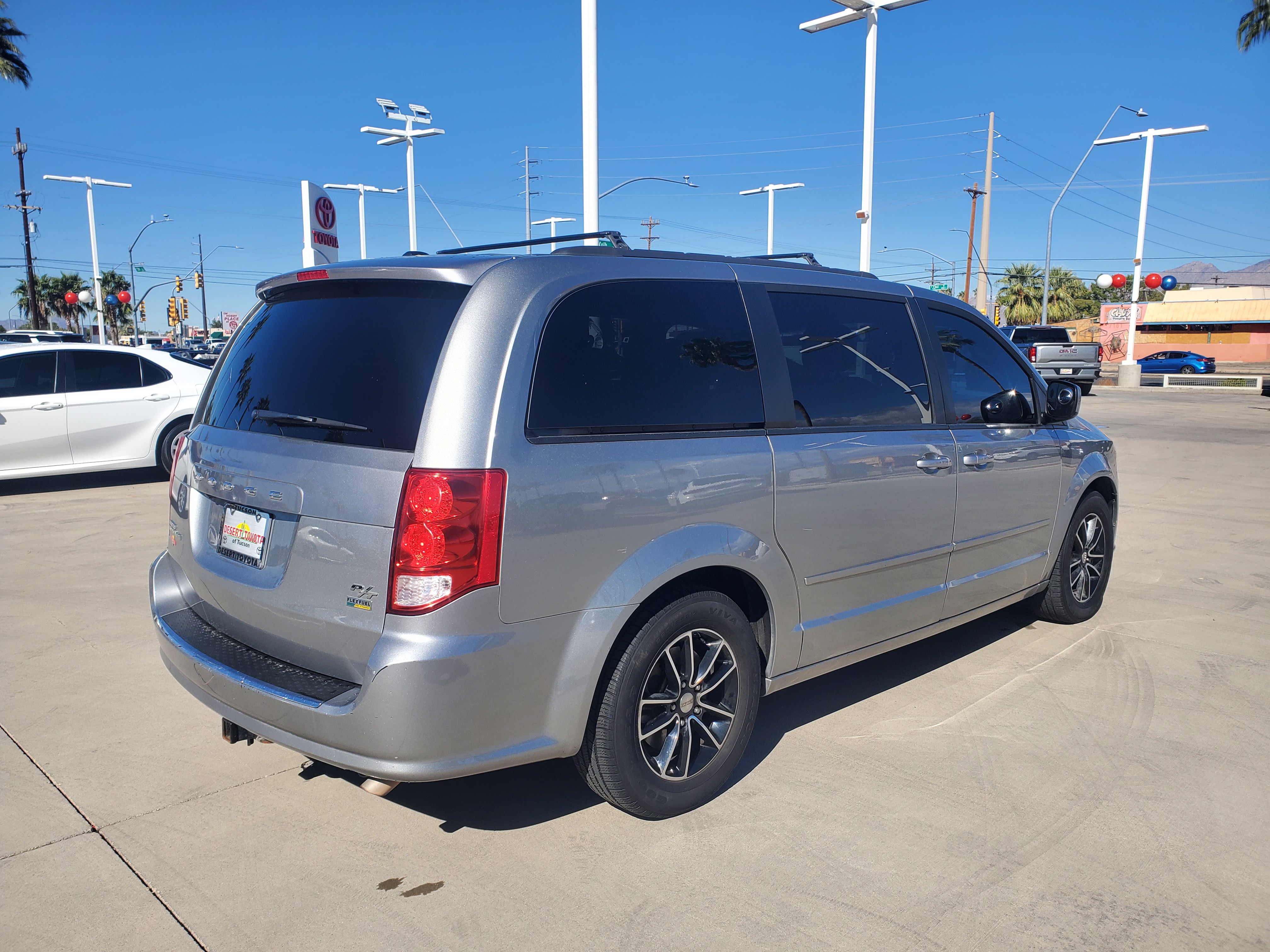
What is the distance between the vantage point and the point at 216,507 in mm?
3154

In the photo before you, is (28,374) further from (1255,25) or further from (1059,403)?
(1255,25)

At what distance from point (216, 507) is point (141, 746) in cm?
126

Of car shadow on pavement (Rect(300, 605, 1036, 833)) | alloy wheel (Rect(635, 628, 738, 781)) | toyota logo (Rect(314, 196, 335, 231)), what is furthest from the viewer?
toyota logo (Rect(314, 196, 335, 231))

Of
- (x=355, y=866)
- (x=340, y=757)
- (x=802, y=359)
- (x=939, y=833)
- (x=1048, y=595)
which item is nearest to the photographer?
(x=340, y=757)

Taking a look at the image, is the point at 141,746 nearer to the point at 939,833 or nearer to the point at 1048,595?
the point at 939,833

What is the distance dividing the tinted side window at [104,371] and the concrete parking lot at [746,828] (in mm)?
5755

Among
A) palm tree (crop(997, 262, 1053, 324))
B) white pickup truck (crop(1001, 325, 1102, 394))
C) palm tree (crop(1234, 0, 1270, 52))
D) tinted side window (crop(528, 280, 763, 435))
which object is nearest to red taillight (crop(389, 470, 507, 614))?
tinted side window (crop(528, 280, 763, 435))

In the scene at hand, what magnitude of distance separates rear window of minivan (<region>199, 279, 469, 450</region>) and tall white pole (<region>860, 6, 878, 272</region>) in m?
16.5

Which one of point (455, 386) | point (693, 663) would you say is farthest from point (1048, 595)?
point (455, 386)

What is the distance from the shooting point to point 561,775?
358cm

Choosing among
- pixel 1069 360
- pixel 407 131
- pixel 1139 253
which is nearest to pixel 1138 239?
pixel 1139 253

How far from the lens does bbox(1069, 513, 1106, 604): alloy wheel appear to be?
212 inches

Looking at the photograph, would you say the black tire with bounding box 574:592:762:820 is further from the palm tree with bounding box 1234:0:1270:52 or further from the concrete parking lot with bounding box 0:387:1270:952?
the palm tree with bounding box 1234:0:1270:52

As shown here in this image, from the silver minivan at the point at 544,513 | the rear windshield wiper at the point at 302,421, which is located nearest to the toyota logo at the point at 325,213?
the silver minivan at the point at 544,513
